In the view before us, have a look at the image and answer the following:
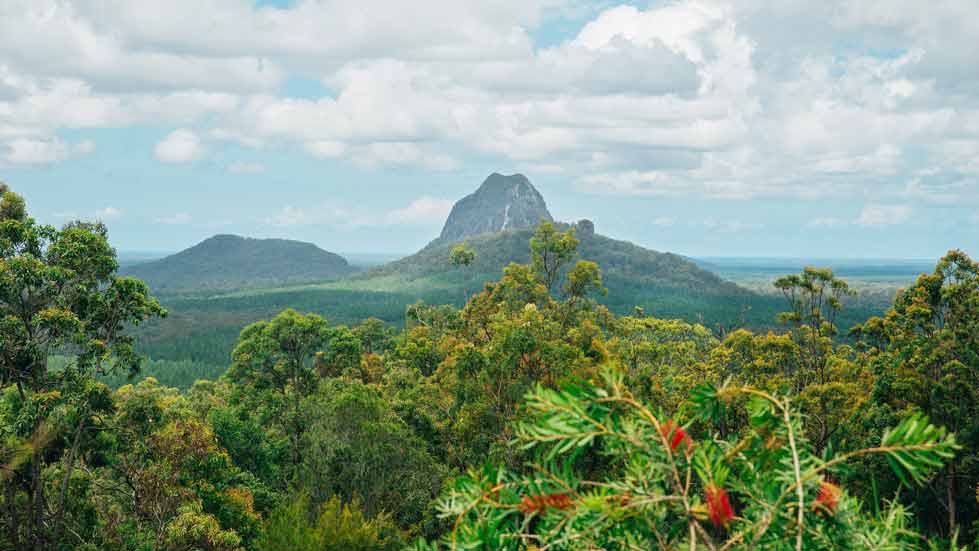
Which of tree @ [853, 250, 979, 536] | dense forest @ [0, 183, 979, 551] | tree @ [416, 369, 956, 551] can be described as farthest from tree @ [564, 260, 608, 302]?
tree @ [416, 369, 956, 551]

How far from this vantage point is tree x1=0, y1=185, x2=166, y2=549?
17.8 m

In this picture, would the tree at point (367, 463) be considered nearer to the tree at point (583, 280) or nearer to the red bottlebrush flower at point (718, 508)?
the tree at point (583, 280)

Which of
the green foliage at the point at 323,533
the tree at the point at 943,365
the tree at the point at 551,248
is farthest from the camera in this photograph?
the tree at the point at 551,248

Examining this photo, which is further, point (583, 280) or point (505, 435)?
point (583, 280)

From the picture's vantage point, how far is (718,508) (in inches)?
122

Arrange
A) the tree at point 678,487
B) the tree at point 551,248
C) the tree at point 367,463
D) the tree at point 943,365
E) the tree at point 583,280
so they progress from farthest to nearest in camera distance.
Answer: the tree at point 551,248, the tree at point 583,280, the tree at point 367,463, the tree at point 943,365, the tree at point 678,487

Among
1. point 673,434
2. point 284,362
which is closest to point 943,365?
point 673,434

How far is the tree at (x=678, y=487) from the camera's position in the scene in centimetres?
310

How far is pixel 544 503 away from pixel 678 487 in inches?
26.4

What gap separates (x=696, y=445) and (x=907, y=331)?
28.1m

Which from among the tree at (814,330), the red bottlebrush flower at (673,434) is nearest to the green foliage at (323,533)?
the tree at (814,330)

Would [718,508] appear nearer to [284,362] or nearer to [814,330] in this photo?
[814,330]

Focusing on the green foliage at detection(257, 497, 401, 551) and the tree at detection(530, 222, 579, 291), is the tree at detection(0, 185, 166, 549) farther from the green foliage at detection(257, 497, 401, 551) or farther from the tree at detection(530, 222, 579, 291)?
the tree at detection(530, 222, 579, 291)

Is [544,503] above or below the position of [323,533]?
above
